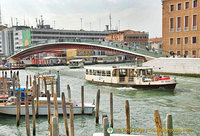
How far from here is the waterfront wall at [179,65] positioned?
3322 centimetres

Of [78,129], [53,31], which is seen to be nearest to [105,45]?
[78,129]

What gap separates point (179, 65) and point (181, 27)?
30.7 feet

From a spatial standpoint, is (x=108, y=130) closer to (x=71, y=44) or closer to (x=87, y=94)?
(x=87, y=94)

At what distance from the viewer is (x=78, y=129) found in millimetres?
13828

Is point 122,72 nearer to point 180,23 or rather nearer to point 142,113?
point 142,113

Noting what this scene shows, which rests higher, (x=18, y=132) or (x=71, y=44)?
(x=71, y=44)

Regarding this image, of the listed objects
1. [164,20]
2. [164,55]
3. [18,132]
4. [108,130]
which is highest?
[164,20]

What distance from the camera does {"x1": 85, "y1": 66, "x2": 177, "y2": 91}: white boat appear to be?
76.9 feet

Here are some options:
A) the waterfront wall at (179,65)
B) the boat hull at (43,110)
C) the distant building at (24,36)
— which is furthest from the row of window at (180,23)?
the distant building at (24,36)

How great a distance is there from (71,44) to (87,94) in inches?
1170

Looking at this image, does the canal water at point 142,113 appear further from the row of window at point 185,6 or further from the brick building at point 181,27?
the row of window at point 185,6

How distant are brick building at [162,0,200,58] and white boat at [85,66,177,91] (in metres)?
16.5

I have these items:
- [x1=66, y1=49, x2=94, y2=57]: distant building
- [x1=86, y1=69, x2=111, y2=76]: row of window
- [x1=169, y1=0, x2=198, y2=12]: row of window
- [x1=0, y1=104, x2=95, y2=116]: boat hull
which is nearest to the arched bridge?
[x1=169, y1=0, x2=198, y2=12]: row of window

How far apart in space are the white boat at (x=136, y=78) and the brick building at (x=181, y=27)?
16.5 metres
